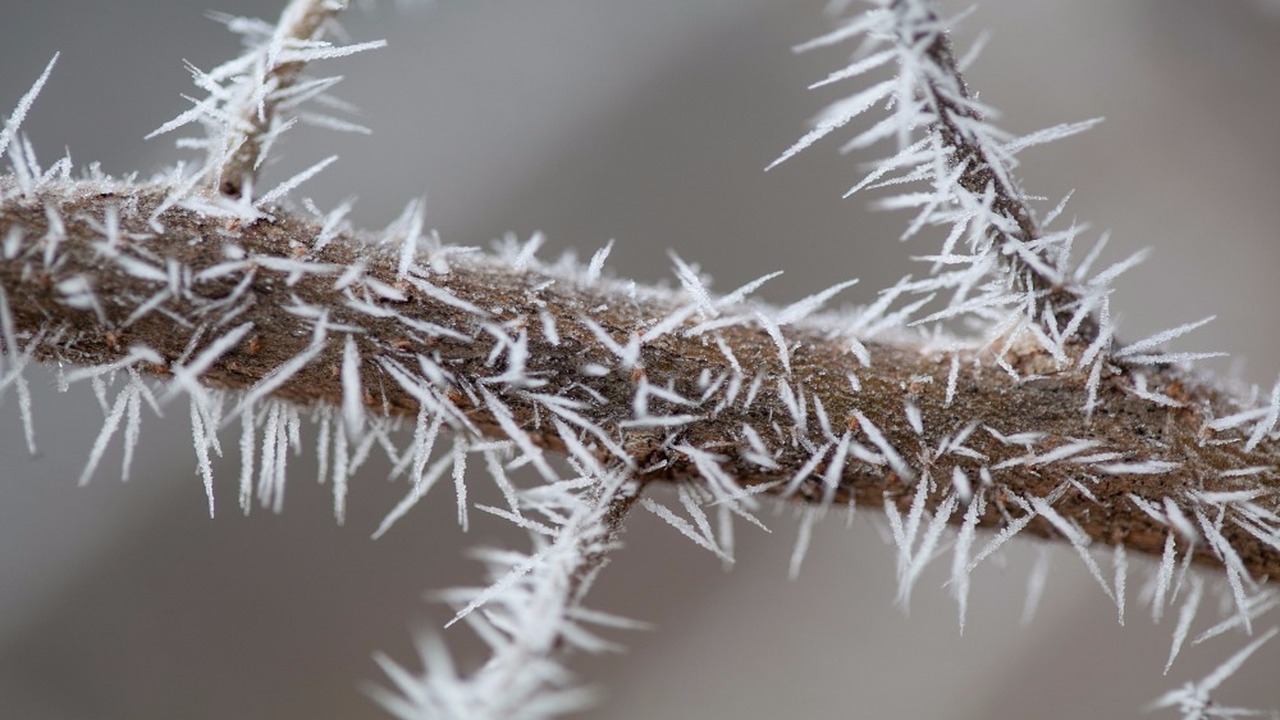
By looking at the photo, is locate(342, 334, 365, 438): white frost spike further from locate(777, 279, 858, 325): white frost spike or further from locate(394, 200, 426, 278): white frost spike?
locate(777, 279, 858, 325): white frost spike

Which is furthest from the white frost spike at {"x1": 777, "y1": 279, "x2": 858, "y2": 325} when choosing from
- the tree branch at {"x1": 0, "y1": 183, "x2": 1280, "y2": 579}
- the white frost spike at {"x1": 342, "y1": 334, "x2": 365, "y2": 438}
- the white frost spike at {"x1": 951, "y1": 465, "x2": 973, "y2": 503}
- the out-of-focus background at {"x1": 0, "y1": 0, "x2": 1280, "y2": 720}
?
the out-of-focus background at {"x1": 0, "y1": 0, "x2": 1280, "y2": 720}

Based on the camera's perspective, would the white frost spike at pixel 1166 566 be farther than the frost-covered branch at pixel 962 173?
Yes

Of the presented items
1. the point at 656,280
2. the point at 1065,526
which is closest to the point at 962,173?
the point at 1065,526

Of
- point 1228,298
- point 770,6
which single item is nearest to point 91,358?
point 770,6

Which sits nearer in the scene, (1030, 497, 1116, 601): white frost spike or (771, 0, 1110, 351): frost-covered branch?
(771, 0, 1110, 351): frost-covered branch

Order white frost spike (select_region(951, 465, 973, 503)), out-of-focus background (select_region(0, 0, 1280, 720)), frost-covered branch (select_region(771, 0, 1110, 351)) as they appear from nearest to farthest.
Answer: frost-covered branch (select_region(771, 0, 1110, 351)) < white frost spike (select_region(951, 465, 973, 503)) < out-of-focus background (select_region(0, 0, 1280, 720))

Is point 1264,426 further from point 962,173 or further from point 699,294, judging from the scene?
point 699,294

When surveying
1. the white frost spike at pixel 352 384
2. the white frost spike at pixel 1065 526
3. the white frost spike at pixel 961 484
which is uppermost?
the white frost spike at pixel 352 384

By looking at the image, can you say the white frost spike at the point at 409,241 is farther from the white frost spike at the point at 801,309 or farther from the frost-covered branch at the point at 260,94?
the white frost spike at the point at 801,309

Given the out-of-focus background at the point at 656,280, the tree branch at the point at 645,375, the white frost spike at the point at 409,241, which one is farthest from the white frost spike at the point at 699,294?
the out-of-focus background at the point at 656,280

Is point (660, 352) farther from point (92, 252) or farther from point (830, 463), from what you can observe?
point (92, 252)
